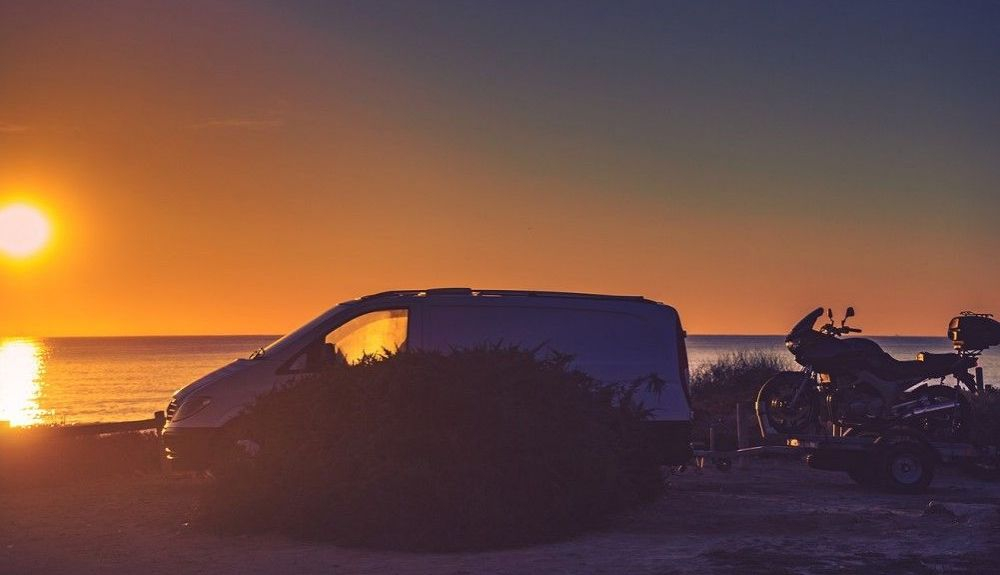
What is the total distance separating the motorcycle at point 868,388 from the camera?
15.6m

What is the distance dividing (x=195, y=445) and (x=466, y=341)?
3274 millimetres

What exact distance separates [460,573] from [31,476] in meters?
10.2

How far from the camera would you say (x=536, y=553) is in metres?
9.73

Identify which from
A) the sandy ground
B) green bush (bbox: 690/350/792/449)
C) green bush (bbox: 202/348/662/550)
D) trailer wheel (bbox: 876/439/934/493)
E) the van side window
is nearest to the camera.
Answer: the sandy ground

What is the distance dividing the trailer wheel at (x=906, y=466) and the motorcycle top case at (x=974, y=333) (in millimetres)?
1947

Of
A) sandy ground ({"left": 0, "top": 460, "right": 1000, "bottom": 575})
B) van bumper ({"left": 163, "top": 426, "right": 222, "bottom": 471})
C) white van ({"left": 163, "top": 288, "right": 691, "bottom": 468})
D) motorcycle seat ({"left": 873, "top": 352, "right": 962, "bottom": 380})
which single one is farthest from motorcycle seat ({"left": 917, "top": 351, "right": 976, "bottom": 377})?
van bumper ({"left": 163, "top": 426, "right": 222, "bottom": 471})

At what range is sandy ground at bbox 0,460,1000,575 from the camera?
9.05 m

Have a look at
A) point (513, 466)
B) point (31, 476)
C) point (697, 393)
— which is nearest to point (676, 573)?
point (513, 466)

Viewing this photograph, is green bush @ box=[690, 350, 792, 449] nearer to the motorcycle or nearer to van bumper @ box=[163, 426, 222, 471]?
the motorcycle

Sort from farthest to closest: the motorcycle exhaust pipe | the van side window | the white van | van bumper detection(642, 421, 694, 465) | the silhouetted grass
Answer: the silhouetted grass → the motorcycle exhaust pipe → the van side window → the white van → van bumper detection(642, 421, 694, 465)

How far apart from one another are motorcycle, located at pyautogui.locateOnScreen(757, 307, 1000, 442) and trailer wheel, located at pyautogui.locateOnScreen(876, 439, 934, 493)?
90 cm

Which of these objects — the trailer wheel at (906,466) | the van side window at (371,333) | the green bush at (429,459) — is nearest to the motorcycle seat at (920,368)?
the trailer wheel at (906,466)

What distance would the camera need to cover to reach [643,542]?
10141 mm

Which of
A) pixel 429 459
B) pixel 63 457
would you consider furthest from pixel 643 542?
pixel 63 457
